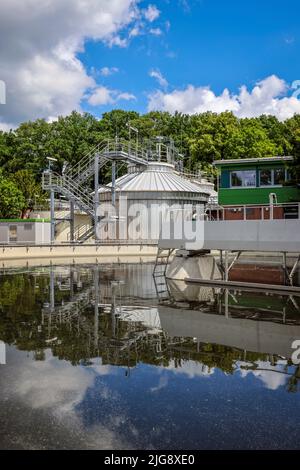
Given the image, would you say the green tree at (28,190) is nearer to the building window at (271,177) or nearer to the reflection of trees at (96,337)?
the building window at (271,177)

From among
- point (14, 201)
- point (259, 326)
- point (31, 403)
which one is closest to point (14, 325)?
point (31, 403)

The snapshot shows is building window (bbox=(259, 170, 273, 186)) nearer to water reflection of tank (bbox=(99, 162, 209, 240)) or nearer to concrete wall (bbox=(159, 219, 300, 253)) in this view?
concrete wall (bbox=(159, 219, 300, 253))

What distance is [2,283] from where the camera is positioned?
25.1 metres

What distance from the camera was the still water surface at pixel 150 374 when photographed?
23.1 ft

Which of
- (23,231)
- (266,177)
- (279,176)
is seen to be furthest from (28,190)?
(279,176)

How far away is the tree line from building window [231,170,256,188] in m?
33.2

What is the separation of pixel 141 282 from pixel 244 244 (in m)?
7.17

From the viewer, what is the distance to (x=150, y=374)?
10062mm

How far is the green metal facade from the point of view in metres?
27.7

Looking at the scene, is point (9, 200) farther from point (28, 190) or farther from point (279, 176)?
point (279, 176)

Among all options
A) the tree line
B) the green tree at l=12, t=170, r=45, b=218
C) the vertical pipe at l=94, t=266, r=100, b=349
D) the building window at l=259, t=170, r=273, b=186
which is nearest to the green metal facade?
the building window at l=259, t=170, r=273, b=186

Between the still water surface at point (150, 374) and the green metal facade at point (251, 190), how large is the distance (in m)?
10.1

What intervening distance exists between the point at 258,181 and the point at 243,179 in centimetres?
100
